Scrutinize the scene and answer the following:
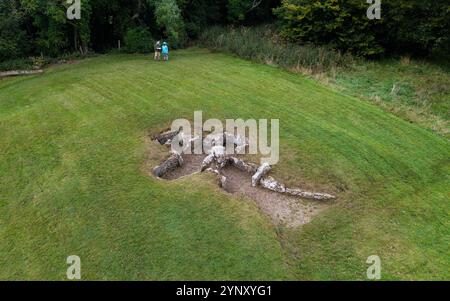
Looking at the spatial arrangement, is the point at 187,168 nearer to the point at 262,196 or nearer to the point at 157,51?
the point at 262,196

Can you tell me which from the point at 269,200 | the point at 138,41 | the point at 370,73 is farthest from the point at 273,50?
the point at 269,200

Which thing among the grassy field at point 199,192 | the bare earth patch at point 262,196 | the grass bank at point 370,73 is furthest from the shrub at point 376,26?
the bare earth patch at point 262,196

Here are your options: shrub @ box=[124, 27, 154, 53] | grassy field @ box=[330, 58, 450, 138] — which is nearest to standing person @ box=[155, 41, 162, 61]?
shrub @ box=[124, 27, 154, 53]

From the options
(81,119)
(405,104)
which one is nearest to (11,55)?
(81,119)

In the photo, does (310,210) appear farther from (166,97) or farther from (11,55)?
(11,55)

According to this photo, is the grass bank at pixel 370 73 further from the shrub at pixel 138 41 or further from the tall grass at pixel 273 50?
the shrub at pixel 138 41
